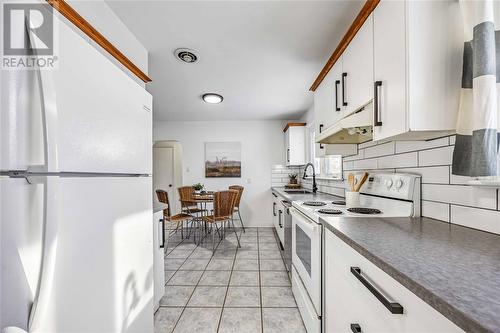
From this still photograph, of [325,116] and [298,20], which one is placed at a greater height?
[298,20]

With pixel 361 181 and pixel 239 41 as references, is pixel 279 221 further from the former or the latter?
pixel 239 41

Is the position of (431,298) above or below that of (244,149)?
below

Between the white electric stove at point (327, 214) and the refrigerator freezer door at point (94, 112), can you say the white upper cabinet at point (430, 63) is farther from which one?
the refrigerator freezer door at point (94, 112)

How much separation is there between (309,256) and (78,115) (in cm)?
144

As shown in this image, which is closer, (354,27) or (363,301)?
(363,301)

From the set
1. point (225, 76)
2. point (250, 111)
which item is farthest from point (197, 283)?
point (250, 111)

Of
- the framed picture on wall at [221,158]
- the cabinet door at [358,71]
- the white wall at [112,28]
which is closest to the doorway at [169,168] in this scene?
the framed picture on wall at [221,158]

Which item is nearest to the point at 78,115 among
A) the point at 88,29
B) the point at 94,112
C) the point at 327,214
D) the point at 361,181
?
the point at 94,112

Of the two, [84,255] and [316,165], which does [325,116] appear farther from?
[84,255]

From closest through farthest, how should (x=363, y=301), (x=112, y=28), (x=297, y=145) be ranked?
(x=363, y=301) < (x=112, y=28) < (x=297, y=145)

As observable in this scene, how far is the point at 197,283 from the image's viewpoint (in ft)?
7.13

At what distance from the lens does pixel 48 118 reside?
0.53m

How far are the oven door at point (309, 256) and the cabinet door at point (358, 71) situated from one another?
0.84m

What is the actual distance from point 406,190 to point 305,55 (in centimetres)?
149
